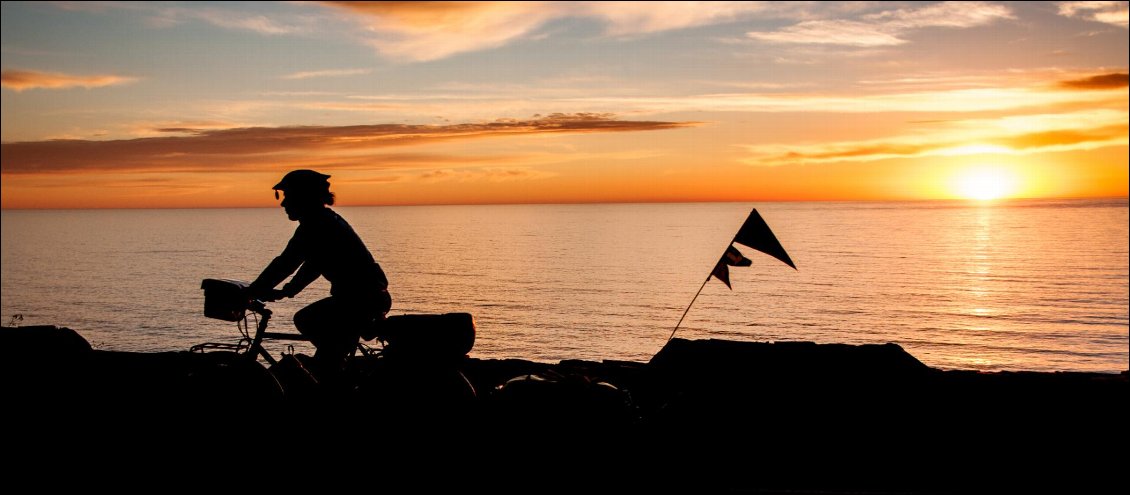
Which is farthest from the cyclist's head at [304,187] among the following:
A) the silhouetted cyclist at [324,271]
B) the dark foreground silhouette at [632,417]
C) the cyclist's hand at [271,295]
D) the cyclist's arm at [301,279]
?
the dark foreground silhouette at [632,417]

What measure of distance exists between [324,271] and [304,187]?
69 centimetres

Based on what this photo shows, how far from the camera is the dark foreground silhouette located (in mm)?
7273

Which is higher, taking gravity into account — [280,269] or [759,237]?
[280,269]

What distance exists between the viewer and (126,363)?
13648 millimetres

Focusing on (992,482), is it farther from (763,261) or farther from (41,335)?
(763,261)

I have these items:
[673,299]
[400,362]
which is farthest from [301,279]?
[673,299]

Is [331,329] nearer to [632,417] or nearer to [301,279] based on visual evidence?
[301,279]

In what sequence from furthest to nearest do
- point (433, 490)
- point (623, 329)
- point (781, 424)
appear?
point (623, 329) < point (781, 424) < point (433, 490)

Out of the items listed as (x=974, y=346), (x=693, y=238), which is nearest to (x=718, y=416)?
(x=974, y=346)

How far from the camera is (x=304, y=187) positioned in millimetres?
7094

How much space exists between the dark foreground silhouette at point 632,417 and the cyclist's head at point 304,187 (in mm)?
1385

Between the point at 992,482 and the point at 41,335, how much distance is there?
12.8 m

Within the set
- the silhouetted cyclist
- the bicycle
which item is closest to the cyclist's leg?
the silhouetted cyclist

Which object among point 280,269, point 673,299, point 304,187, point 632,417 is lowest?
point 673,299
